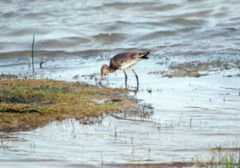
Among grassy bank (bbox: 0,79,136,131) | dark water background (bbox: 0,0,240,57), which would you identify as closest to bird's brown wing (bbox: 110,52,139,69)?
grassy bank (bbox: 0,79,136,131)

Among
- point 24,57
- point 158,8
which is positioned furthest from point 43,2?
point 24,57

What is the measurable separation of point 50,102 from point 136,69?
4.88m

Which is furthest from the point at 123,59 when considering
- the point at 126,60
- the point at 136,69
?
the point at 136,69

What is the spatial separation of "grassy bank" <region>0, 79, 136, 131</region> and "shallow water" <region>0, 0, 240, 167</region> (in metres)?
0.34

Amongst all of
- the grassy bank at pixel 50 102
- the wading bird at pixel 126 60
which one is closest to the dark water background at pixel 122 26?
the wading bird at pixel 126 60

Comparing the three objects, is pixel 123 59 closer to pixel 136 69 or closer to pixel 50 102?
pixel 136 69

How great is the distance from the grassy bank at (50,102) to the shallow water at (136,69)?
341 millimetres

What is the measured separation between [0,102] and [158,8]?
14808 millimetres

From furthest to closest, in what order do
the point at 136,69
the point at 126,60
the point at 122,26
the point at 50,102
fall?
1. the point at 122,26
2. the point at 136,69
3. the point at 126,60
4. the point at 50,102

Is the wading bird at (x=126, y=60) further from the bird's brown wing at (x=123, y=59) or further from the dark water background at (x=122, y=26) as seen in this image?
the dark water background at (x=122, y=26)

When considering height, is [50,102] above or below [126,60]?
below

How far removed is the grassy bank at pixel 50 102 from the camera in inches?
262

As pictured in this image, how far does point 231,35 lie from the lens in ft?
53.1

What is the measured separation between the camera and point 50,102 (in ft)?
25.1
